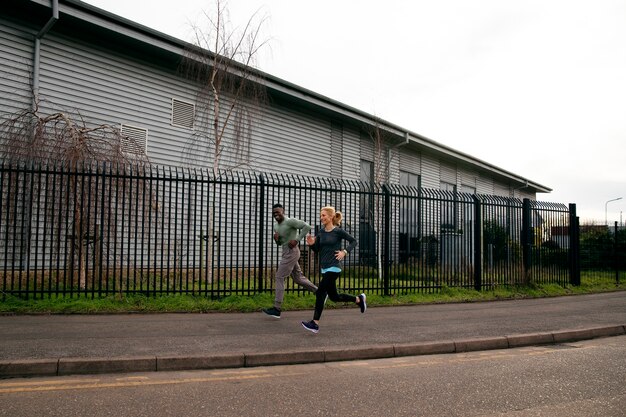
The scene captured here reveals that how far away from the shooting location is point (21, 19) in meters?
10.8

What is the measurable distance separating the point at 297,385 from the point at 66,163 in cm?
690

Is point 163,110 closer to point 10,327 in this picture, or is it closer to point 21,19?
point 21,19

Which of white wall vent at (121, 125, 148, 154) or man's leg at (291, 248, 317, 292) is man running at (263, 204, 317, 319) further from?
white wall vent at (121, 125, 148, 154)

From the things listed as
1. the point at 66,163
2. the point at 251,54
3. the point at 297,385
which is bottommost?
the point at 297,385

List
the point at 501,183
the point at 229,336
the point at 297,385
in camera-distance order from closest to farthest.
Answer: the point at 297,385 < the point at 229,336 < the point at 501,183

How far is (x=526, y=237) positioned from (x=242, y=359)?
426 inches

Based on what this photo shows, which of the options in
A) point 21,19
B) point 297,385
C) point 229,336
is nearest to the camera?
point 297,385

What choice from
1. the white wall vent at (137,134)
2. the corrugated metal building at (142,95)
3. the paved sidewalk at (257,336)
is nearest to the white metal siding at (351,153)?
the corrugated metal building at (142,95)

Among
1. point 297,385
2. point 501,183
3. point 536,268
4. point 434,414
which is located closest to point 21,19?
point 297,385

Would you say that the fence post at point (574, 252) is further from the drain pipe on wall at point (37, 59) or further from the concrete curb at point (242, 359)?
the drain pipe on wall at point (37, 59)

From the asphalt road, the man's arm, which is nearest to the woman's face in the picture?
the man's arm

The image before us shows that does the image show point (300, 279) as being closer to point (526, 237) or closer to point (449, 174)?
point (526, 237)

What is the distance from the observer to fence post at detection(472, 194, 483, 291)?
13031 mm

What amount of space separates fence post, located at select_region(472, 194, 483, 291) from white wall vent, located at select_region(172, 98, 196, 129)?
26.0ft
